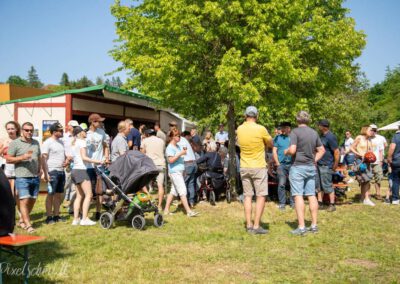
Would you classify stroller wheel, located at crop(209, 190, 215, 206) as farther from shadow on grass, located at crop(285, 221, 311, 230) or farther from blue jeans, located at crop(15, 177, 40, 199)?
blue jeans, located at crop(15, 177, 40, 199)

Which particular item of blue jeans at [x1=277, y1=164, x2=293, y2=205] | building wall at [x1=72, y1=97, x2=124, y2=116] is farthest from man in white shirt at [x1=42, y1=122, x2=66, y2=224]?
blue jeans at [x1=277, y1=164, x2=293, y2=205]

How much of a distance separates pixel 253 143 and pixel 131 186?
2379 millimetres

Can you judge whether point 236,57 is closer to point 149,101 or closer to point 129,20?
point 129,20

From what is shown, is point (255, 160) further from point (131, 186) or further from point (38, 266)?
point (38, 266)

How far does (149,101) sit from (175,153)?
24.4ft

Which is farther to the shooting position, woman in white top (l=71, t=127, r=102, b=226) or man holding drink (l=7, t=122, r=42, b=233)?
woman in white top (l=71, t=127, r=102, b=226)

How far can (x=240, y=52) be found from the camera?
33.2ft

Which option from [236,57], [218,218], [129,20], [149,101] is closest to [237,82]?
[236,57]

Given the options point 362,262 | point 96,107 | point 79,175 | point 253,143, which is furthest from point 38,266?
point 96,107

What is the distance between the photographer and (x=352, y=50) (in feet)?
36.8

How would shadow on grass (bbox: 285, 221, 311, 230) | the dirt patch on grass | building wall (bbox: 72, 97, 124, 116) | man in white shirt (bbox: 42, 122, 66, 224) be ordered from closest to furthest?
the dirt patch on grass
shadow on grass (bbox: 285, 221, 311, 230)
man in white shirt (bbox: 42, 122, 66, 224)
building wall (bbox: 72, 97, 124, 116)

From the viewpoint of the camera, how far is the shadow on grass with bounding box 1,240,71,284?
486 cm

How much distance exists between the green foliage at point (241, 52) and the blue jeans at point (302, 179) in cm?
305

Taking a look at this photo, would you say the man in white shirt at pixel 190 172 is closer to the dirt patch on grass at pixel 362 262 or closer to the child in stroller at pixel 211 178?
the child in stroller at pixel 211 178
